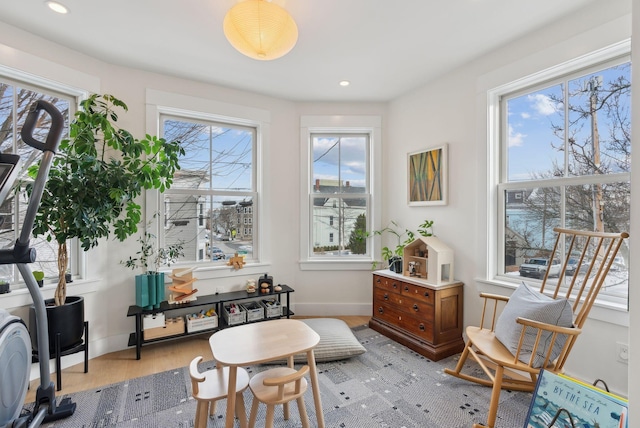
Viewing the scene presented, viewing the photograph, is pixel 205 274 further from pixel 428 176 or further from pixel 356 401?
pixel 428 176

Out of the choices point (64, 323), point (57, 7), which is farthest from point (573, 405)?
point (57, 7)

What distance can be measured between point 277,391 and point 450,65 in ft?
9.87

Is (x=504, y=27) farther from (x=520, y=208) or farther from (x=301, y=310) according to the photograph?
(x=301, y=310)

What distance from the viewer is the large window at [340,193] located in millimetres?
3750

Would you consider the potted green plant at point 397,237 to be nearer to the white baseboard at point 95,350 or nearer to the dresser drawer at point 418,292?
the dresser drawer at point 418,292

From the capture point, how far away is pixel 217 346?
160 centimetres

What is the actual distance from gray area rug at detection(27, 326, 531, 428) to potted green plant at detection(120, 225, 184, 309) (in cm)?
67

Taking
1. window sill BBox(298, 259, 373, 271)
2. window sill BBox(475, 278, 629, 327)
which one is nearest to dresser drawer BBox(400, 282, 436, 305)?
window sill BBox(298, 259, 373, 271)

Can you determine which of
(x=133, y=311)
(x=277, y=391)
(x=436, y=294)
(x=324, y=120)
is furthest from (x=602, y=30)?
(x=133, y=311)

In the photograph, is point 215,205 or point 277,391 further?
point 215,205

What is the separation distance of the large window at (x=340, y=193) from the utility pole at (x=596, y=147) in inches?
81.5

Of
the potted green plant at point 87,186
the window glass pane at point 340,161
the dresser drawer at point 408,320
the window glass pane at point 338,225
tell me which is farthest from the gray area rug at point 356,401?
the window glass pane at point 340,161

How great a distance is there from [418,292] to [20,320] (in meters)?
2.79

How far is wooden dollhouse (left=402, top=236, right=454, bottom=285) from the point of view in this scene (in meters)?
2.73
